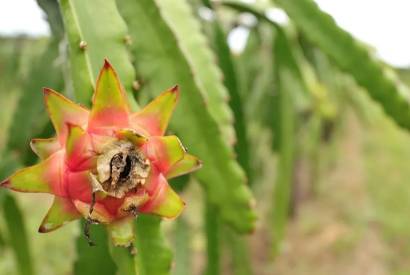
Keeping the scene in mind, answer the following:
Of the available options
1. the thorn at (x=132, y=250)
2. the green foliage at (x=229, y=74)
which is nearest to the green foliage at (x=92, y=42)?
the thorn at (x=132, y=250)

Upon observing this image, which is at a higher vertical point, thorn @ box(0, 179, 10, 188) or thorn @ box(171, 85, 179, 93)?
thorn @ box(171, 85, 179, 93)

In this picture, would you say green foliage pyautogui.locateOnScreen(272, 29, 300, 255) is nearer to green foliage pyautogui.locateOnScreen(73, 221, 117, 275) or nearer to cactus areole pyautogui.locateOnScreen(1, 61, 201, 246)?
green foliage pyautogui.locateOnScreen(73, 221, 117, 275)

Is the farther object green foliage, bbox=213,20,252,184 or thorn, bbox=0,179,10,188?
green foliage, bbox=213,20,252,184

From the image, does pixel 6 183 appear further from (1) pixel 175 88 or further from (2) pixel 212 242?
(2) pixel 212 242

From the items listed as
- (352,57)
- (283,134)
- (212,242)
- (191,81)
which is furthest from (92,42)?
(283,134)

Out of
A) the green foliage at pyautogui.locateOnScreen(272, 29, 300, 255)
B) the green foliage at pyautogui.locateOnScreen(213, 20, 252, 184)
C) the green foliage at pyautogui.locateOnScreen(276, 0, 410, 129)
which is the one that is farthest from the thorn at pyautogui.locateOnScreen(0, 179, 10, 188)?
the green foliage at pyautogui.locateOnScreen(272, 29, 300, 255)

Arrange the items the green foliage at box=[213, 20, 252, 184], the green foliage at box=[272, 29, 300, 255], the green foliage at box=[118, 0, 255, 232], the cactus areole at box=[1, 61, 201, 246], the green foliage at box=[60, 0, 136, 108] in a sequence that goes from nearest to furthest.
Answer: the cactus areole at box=[1, 61, 201, 246] → the green foliage at box=[60, 0, 136, 108] → the green foliage at box=[118, 0, 255, 232] → the green foliage at box=[213, 20, 252, 184] → the green foliage at box=[272, 29, 300, 255]

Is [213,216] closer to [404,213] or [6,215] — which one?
[6,215]
